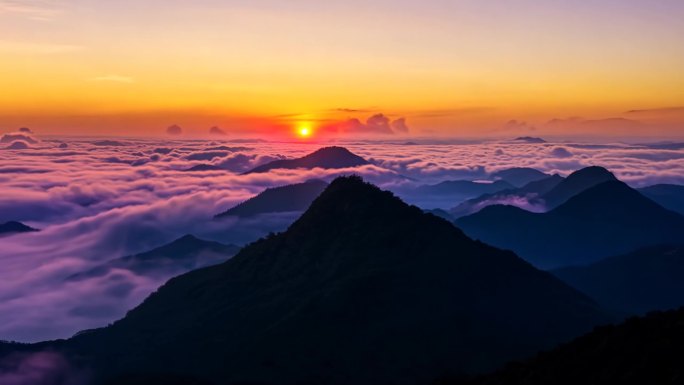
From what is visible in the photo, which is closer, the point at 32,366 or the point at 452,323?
the point at 452,323

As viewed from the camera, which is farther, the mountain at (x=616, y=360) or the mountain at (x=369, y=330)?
the mountain at (x=369, y=330)

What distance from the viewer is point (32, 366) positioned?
192500 mm

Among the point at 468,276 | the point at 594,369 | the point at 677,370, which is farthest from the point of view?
the point at 468,276

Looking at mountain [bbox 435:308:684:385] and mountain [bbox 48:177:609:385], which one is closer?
mountain [bbox 435:308:684:385]

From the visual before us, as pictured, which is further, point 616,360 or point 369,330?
point 369,330

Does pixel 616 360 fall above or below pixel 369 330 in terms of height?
above

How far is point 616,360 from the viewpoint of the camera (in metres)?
72.9

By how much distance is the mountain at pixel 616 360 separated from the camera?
6631cm

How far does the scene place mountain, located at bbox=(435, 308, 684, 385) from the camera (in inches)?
2611

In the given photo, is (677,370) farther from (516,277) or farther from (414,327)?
(516,277)

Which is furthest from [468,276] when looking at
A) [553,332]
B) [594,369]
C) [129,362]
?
[594,369]

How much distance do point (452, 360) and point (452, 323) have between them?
53.8 ft

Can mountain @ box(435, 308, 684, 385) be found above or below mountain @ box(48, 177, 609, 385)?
above

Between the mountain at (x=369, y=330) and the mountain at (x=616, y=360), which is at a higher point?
the mountain at (x=616, y=360)
